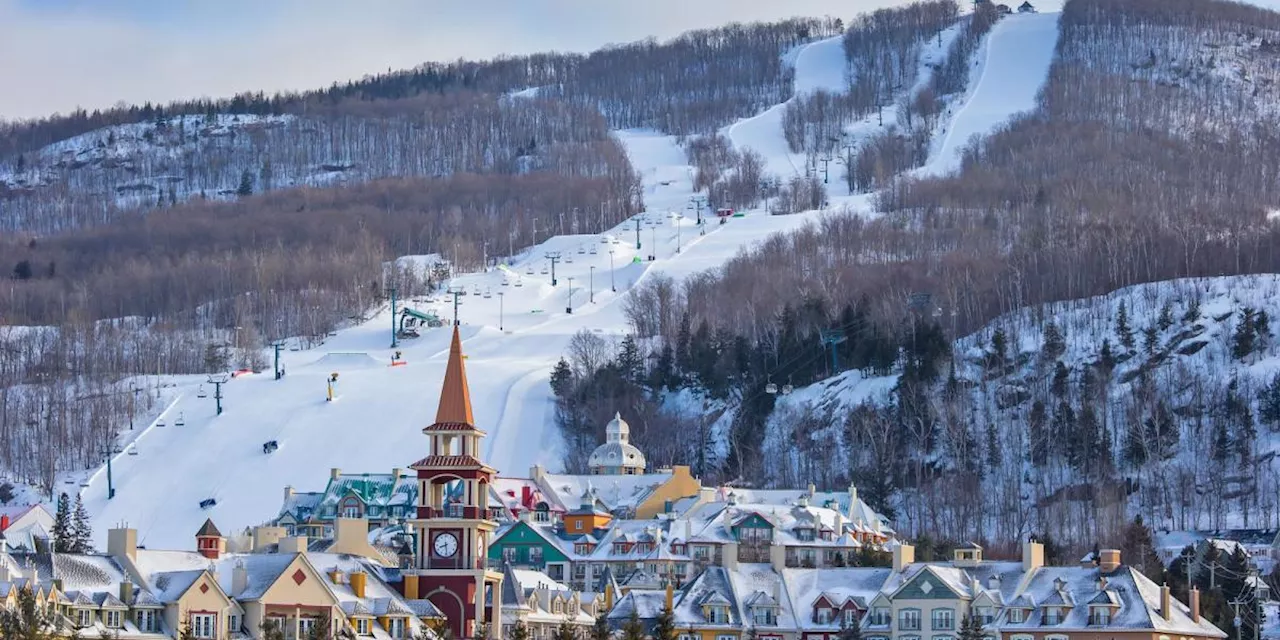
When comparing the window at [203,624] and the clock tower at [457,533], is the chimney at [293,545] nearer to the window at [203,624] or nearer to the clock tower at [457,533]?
the clock tower at [457,533]

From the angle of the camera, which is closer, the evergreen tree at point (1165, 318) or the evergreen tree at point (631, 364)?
the evergreen tree at point (1165, 318)

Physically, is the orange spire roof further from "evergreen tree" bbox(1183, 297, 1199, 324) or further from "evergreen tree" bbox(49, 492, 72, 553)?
"evergreen tree" bbox(1183, 297, 1199, 324)

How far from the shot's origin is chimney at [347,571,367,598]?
7462 cm

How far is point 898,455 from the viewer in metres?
127

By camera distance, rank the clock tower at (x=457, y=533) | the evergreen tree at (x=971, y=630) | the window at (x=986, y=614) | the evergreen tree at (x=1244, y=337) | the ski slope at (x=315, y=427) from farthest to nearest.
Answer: the ski slope at (x=315, y=427)
the evergreen tree at (x=1244, y=337)
the window at (x=986, y=614)
the clock tower at (x=457, y=533)
the evergreen tree at (x=971, y=630)

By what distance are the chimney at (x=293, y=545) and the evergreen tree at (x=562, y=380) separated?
7243 cm

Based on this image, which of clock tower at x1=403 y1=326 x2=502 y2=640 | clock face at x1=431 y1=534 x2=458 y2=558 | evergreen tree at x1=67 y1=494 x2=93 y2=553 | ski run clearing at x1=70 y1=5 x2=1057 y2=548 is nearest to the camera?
clock tower at x1=403 y1=326 x2=502 y2=640

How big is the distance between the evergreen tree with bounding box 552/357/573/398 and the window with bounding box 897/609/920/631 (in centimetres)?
6749

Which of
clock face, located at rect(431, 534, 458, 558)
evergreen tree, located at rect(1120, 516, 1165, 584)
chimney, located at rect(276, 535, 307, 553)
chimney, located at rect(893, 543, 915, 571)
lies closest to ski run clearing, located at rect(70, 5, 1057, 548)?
evergreen tree, located at rect(1120, 516, 1165, 584)

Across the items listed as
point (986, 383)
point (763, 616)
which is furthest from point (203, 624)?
point (986, 383)

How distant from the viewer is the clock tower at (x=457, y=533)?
255 ft

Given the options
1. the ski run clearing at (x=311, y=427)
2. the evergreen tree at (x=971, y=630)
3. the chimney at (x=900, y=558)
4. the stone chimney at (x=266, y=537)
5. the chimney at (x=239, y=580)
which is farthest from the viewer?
the ski run clearing at (x=311, y=427)

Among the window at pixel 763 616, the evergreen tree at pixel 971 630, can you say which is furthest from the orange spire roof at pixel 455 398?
the evergreen tree at pixel 971 630

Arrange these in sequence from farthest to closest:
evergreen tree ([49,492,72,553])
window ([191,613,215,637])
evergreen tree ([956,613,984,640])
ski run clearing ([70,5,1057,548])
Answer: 1. ski run clearing ([70,5,1057,548])
2. evergreen tree ([49,492,72,553])
3. evergreen tree ([956,613,984,640])
4. window ([191,613,215,637])
